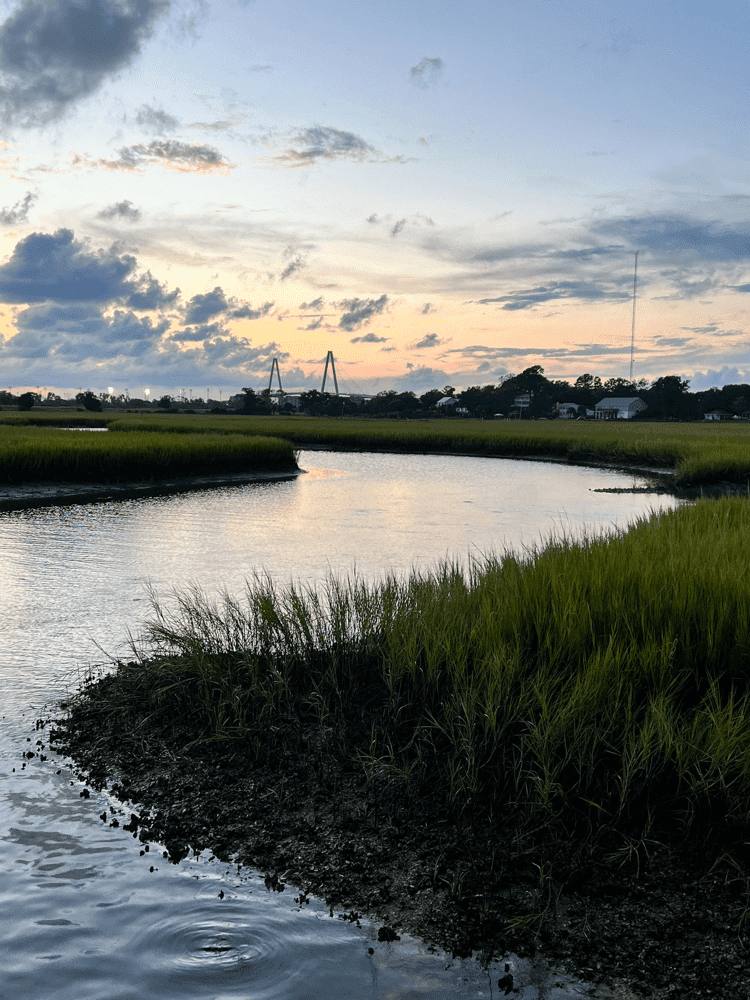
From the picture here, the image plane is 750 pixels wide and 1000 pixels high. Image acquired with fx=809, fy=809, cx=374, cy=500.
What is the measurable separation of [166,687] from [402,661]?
1561 millimetres

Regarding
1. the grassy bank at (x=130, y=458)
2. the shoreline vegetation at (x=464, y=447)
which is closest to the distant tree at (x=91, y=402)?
the shoreline vegetation at (x=464, y=447)

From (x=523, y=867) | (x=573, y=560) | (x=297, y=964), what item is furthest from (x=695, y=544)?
(x=297, y=964)

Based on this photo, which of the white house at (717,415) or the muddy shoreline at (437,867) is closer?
the muddy shoreline at (437,867)

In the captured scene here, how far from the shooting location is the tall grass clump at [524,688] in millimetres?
3855

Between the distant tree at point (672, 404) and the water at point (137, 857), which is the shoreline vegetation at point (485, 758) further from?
the distant tree at point (672, 404)

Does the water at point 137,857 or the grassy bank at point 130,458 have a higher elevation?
the grassy bank at point 130,458

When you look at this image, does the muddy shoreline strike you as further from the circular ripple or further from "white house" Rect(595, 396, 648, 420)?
"white house" Rect(595, 396, 648, 420)

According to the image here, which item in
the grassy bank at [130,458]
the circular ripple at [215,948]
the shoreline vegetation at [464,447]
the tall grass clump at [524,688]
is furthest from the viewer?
the shoreline vegetation at [464,447]

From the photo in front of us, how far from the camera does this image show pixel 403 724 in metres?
4.73

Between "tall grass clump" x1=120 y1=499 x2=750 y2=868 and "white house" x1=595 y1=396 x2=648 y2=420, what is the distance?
120264 mm

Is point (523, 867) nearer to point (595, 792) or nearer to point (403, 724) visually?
point (595, 792)

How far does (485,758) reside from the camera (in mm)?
4250

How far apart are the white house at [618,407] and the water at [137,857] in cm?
11105

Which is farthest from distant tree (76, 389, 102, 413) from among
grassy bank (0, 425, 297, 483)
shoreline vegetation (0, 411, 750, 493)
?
grassy bank (0, 425, 297, 483)
